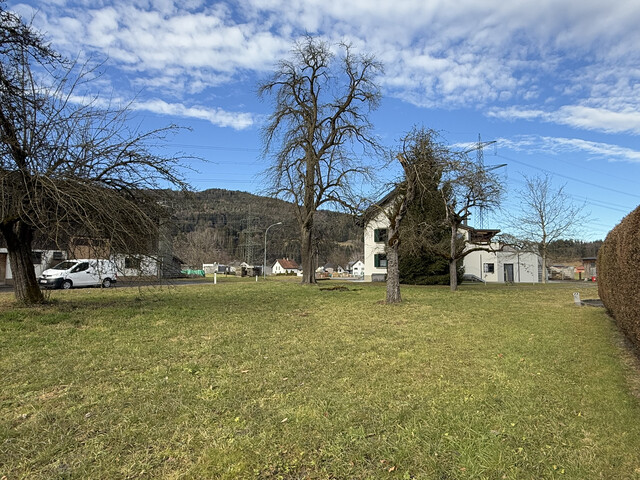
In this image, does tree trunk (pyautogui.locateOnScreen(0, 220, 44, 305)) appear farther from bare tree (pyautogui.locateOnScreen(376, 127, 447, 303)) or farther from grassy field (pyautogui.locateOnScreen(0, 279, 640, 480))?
bare tree (pyautogui.locateOnScreen(376, 127, 447, 303))

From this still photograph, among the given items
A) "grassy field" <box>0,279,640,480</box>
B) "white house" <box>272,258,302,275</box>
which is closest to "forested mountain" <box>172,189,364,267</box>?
"white house" <box>272,258,302,275</box>

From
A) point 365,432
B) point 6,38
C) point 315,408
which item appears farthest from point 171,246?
point 365,432

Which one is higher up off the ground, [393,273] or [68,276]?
[393,273]

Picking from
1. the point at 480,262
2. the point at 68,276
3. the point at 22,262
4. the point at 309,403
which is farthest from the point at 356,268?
the point at 309,403

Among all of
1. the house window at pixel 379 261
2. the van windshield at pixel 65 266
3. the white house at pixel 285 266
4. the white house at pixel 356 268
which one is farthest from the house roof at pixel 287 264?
the van windshield at pixel 65 266

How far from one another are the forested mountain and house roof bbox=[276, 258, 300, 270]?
1.64 m

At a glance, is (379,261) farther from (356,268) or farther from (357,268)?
(356,268)

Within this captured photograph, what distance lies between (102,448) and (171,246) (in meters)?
8.75

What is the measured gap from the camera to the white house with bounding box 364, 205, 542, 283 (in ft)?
132

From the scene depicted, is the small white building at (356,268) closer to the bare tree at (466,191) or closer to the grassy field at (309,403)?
the bare tree at (466,191)

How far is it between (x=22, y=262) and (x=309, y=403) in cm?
953

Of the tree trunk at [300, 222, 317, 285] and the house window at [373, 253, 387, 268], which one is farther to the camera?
the house window at [373, 253, 387, 268]

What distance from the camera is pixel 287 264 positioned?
10856 centimetres

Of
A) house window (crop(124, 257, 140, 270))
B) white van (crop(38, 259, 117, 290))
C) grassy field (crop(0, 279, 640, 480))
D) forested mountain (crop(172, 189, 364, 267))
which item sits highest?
forested mountain (crop(172, 189, 364, 267))
